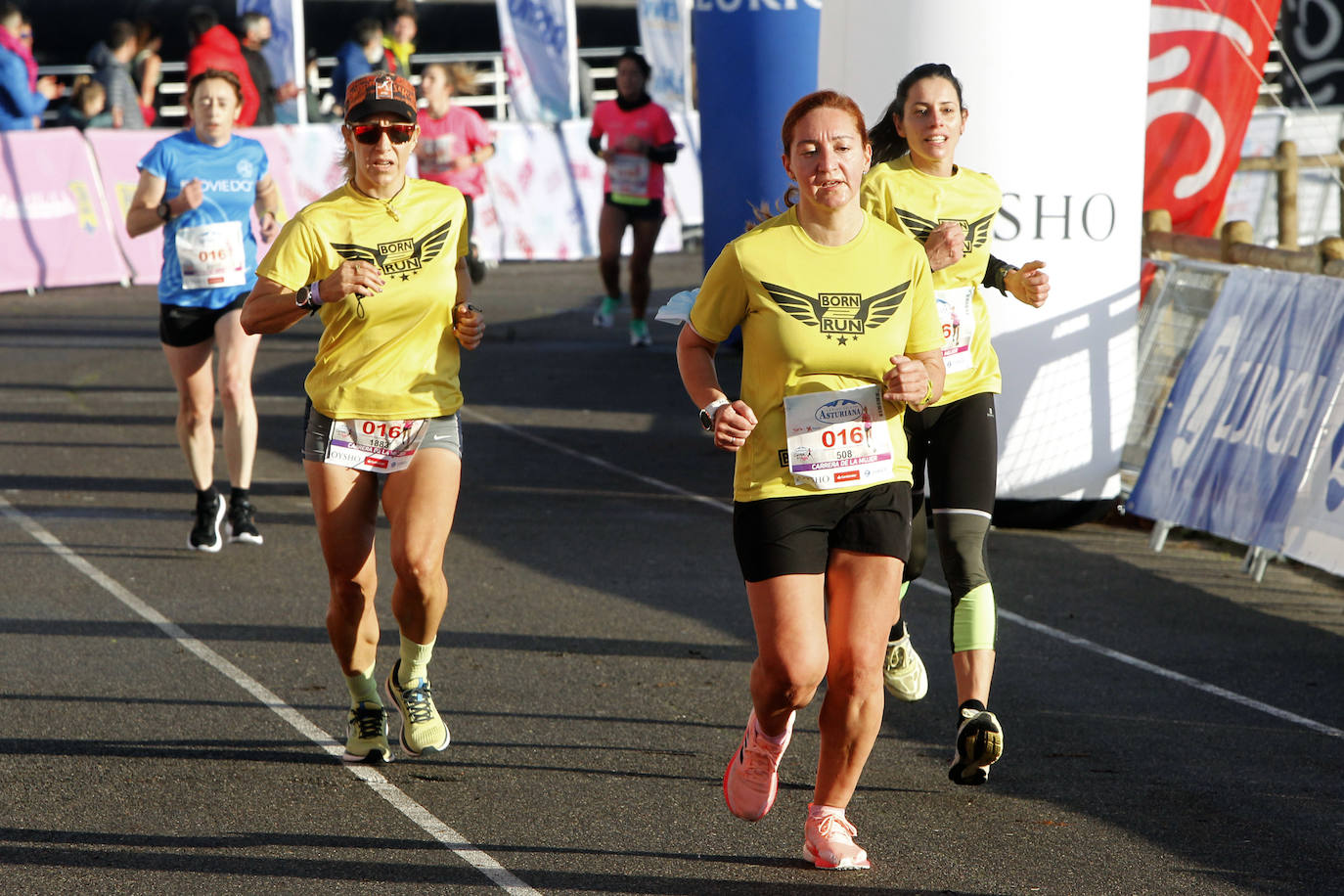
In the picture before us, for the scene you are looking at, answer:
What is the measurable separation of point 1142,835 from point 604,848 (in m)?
1.52

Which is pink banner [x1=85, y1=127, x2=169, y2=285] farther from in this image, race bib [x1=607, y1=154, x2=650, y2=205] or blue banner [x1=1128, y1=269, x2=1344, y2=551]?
blue banner [x1=1128, y1=269, x2=1344, y2=551]

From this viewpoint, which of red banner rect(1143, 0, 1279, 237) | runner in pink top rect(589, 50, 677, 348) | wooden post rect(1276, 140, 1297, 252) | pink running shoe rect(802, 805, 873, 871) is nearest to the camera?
pink running shoe rect(802, 805, 873, 871)

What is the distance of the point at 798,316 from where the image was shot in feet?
13.9

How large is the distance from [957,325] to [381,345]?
1.78m

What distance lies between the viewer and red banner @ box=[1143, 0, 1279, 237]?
1034 centimetres

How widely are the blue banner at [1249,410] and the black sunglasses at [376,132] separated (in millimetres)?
4508

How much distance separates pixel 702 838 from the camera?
4.77 meters

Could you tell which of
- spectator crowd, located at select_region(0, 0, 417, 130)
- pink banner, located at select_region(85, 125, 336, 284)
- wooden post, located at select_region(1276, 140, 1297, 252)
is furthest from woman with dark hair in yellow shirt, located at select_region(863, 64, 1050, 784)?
spectator crowd, located at select_region(0, 0, 417, 130)

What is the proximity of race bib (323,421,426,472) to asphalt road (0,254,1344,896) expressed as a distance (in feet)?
3.22

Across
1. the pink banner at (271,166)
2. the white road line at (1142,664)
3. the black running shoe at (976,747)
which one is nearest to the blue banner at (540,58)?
the pink banner at (271,166)

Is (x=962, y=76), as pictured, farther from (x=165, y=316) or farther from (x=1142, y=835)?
(x=1142, y=835)

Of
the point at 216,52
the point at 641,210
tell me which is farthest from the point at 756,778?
the point at 216,52

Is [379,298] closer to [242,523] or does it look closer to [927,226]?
[927,226]

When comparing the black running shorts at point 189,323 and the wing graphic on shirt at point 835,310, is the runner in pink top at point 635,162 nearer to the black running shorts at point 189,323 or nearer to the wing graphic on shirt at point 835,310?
the black running shorts at point 189,323
